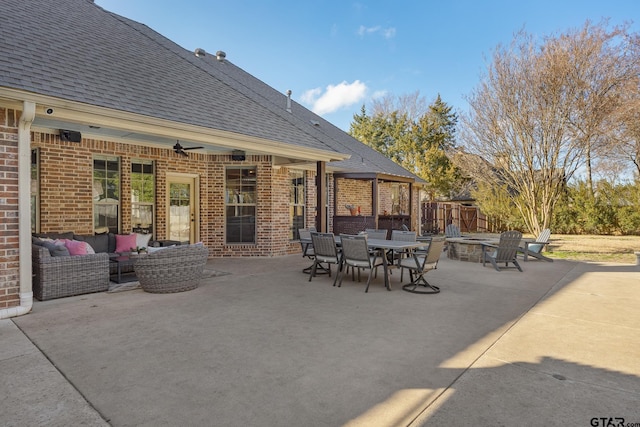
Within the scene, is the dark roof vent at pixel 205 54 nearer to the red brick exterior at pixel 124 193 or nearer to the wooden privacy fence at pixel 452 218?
the red brick exterior at pixel 124 193

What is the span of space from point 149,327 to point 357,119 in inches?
1259

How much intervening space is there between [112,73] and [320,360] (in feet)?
20.1

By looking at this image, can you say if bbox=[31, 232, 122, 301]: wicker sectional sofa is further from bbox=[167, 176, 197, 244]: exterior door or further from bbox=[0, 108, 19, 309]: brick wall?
bbox=[167, 176, 197, 244]: exterior door

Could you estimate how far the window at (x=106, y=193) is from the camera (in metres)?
8.27

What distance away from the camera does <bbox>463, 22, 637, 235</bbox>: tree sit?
11.6 m

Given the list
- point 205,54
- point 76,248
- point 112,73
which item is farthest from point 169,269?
point 205,54

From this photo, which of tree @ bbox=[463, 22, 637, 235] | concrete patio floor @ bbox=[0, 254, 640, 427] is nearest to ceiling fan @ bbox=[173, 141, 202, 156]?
concrete patio floor @ bbox=[0, 254, 640, 427]

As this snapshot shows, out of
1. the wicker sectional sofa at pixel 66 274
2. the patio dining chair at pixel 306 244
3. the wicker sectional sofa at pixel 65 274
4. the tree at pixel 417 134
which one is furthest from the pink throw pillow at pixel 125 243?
the tree at pixel 417 134

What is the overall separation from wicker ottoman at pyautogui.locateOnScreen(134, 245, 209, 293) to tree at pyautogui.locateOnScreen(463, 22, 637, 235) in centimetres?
1167

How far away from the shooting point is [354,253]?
6.65 m

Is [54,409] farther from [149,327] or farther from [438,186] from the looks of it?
[438,186]

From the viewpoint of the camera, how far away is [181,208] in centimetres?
1006

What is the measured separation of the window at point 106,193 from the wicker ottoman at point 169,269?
3008 mm

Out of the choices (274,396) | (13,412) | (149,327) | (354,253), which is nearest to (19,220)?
(149,327)
